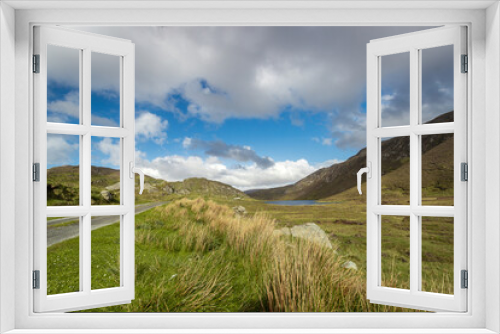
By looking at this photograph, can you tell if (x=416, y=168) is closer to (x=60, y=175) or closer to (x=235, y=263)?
(x=235, y=263)

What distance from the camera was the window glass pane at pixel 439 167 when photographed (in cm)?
372

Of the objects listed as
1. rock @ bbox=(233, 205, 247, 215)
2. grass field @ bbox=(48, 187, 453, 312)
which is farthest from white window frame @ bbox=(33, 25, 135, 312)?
rock @ bbox=(233, 205, 247, 215)

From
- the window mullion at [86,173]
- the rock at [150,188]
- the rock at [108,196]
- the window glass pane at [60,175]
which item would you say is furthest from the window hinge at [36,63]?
the rock at [150,188]

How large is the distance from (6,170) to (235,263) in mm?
2498

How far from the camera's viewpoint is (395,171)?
3.62 m

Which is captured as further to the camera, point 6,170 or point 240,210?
point 240,210

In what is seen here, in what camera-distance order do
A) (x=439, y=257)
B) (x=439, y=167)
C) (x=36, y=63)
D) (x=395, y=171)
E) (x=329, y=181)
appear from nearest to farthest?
1. (x=36, y=63)
2. (x=439, y=257)
3. (x=395, y=171)
4. (x=439, y=167)
5. (x=329, y=181)

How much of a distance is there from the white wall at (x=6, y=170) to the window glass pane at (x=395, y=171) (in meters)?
2.96

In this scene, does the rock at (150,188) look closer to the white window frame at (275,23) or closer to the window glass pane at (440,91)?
the white window frame at (275,23)

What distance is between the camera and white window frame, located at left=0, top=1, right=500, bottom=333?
1732 millimetres

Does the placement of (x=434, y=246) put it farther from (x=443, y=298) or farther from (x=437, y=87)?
(x=437, y=87)

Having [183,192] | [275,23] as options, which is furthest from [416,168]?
[183,192]

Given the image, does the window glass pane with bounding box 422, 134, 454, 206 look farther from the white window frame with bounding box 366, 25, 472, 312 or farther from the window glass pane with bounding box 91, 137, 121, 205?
the window glass pane with bounding box 91, 137, 121, 205

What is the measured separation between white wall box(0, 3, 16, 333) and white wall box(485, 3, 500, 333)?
2522 mm
